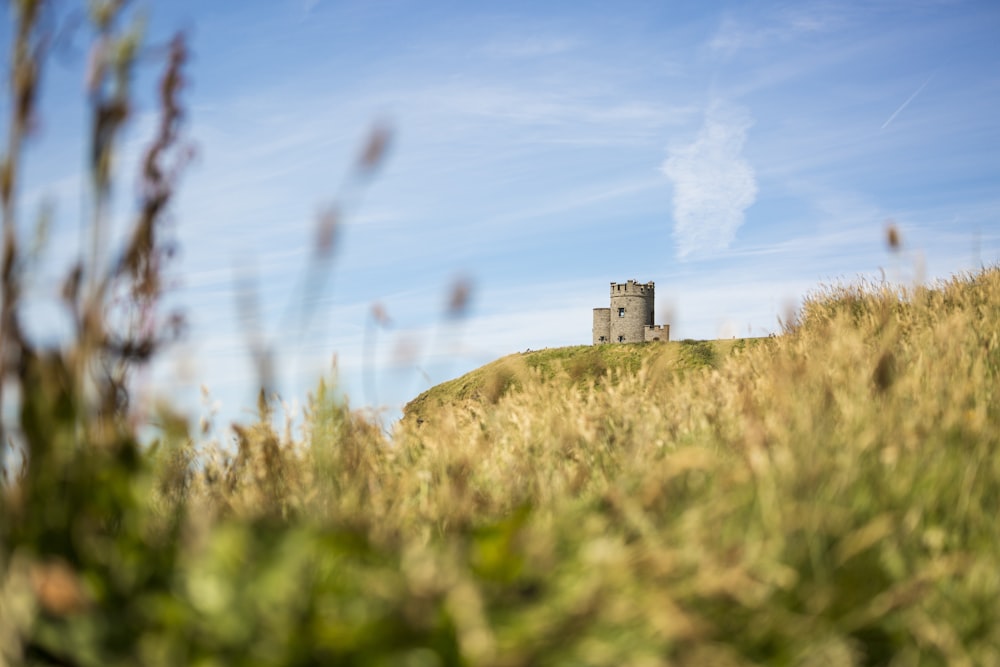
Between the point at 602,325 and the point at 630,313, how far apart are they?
2685mm

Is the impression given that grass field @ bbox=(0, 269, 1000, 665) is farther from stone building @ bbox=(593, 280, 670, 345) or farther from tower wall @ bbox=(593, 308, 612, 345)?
tower wall @ bbox=(593, 308, 612, 345)

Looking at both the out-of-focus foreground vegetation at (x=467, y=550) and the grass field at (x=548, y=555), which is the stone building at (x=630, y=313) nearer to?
the grass field at (x=548, y=555)

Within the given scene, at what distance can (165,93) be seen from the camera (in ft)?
7.69

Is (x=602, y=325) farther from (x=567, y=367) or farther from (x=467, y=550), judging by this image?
(x=467, y=550)

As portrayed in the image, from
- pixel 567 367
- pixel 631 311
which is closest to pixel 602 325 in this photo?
pixel 631 311

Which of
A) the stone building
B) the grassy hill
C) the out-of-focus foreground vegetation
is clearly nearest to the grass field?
the out-of-focus foreground vegetation

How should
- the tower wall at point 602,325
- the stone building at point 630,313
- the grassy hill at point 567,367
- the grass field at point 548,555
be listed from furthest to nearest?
the tower wall at point 602,325, the stone building at point 630,313, the grassy hill at point 567,367, the grass field at point 548,555

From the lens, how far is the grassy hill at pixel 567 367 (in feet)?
16.2

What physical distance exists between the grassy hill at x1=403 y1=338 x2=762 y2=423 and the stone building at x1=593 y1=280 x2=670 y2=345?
1953 cm

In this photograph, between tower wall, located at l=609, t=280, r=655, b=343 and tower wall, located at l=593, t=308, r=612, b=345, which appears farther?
tower wall, located at l=593, t=308, r=612, b=345

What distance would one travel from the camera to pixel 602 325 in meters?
62.7

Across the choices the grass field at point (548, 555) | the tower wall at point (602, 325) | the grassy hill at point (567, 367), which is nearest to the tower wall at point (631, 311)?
the tower wall at point (602, 325)

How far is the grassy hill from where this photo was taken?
4938 millimetres

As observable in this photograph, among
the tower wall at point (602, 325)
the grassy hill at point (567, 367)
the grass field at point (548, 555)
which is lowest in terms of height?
the grass field at point (548, 555)
